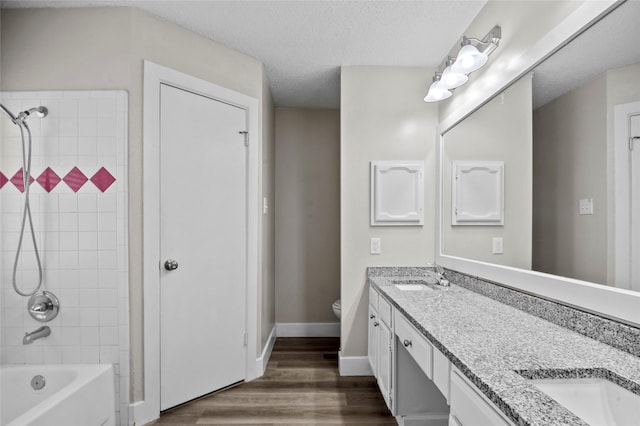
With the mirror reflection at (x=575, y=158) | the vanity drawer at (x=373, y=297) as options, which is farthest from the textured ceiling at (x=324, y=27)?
the vanity drawer at (x=373, y=297)

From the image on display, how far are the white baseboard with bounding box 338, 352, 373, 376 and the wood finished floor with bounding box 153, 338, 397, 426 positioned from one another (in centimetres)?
5

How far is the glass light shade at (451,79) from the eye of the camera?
186 cm

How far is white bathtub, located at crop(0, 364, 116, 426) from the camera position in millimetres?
1546

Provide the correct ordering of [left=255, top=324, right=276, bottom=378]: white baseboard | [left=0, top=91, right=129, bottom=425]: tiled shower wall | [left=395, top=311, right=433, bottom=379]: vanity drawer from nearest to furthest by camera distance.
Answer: [left=395, top=311, right=433, bottom=379]: vanity drawer → [left=0, top=91, right=129, bottom=425]: tiled shower wall → [left=255, top=324, right=276, bottom=378]: white baseboard

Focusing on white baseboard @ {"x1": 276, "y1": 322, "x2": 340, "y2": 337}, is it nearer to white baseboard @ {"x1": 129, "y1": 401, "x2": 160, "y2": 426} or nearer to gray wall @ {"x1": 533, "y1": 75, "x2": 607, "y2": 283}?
white baseboard @ {"x1": 129, "y1": 401, "x2": 160, "y2": 426}

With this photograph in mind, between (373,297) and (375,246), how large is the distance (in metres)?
0.43

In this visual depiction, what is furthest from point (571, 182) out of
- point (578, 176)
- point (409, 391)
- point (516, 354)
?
point (409, 391)

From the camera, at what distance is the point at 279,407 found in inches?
79.0

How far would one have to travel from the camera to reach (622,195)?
3.10ft

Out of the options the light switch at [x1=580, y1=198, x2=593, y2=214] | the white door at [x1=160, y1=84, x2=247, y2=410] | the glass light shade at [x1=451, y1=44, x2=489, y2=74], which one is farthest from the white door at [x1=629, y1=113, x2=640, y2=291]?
the white door at [x1=160, y1=84, x2=247, y2=410]

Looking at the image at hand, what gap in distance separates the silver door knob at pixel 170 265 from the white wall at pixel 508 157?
1912 mm

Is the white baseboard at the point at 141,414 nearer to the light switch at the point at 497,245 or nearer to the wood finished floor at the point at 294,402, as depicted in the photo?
the wood finished floor at the point at 294,402

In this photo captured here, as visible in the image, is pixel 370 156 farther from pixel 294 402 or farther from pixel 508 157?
pixel 294 402

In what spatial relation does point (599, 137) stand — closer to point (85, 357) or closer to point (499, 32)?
point (499, 32)
